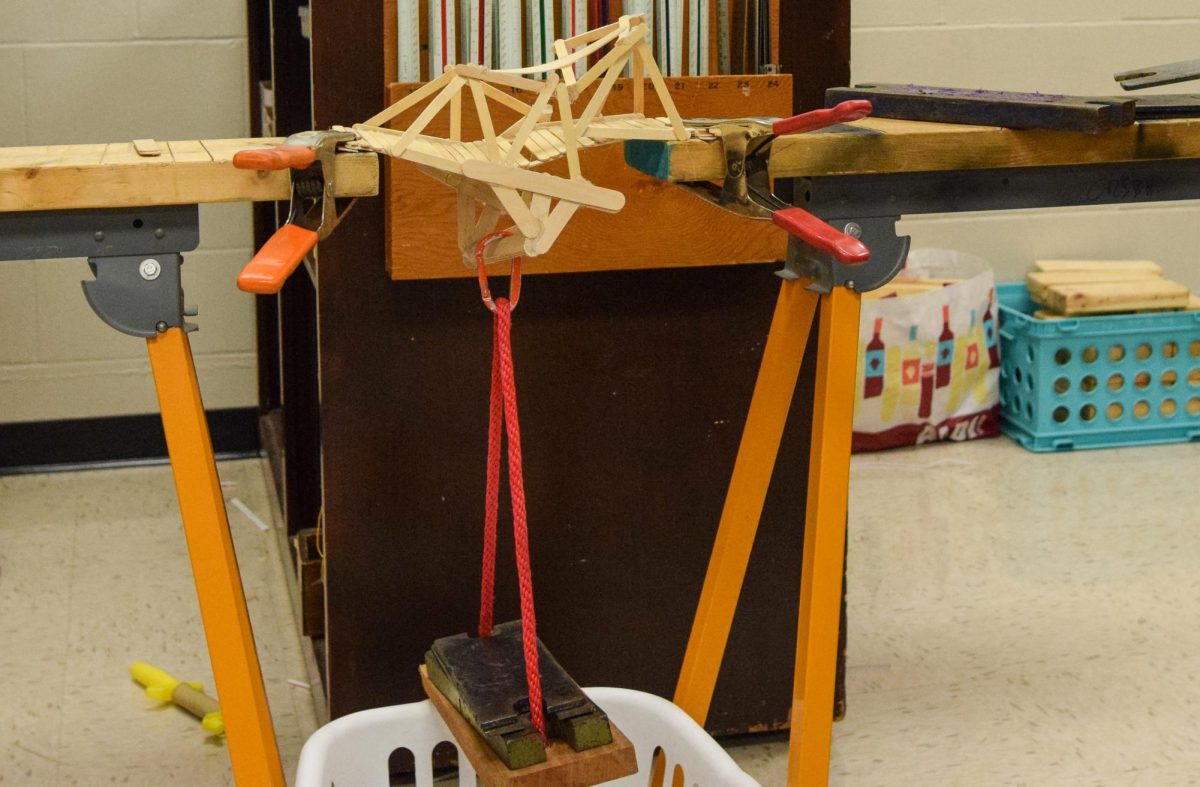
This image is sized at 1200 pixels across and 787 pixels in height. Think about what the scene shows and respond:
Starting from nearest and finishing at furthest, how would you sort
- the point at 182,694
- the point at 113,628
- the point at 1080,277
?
the point at 182,694
the point at 113,628
the point at 1080,277

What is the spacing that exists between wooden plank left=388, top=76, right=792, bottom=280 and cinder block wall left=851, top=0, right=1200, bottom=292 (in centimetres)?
152

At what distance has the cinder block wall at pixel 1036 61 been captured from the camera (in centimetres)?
327

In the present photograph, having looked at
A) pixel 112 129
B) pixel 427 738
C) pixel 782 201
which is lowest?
pixel 427 738

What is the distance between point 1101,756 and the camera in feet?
6.44

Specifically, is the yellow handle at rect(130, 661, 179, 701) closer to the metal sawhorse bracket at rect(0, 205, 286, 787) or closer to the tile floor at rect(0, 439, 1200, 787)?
the tile floor at rect(0, 439, 1200, 787)

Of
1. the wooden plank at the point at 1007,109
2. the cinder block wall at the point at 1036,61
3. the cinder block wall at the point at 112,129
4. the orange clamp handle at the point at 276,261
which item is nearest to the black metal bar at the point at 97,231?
the orange clamp handle at the point at 276,261

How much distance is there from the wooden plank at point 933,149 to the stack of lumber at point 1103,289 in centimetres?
181

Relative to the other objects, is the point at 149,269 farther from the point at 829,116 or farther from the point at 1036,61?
the point at 1036,61

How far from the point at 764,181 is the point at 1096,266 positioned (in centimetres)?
224

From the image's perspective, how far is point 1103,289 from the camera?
3191 millimetres

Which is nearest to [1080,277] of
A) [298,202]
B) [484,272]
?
[484,272]

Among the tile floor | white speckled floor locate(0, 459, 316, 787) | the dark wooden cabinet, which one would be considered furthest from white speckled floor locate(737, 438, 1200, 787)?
white speckled floor locate(0, 459, 316, 787)

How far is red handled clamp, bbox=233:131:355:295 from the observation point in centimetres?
113

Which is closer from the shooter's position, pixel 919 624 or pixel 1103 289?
pixel 919 624
